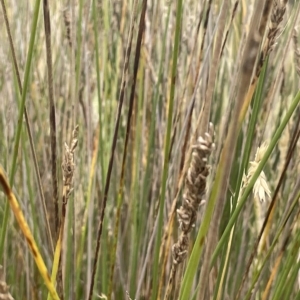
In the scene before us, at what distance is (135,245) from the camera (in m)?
0.79

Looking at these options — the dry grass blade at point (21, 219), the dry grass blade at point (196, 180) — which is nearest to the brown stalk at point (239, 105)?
the dry grass blade at point (196, 180)

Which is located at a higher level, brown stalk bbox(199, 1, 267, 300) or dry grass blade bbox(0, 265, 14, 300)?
brown stalk bbox(199, 1, 267, 300)

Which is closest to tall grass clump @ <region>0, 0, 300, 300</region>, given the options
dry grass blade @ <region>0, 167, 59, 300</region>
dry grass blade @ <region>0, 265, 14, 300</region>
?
dry grass blade @ <region>0, 167, 59, 300</region>

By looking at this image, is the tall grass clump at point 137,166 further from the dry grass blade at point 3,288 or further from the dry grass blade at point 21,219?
the dry grass blade at point 3,288

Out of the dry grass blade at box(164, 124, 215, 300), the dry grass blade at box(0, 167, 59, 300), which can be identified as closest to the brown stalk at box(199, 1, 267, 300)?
the dry grass blade at box(164, 124, 215, 300)

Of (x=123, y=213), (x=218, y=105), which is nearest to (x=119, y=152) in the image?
(x=123, y=213)

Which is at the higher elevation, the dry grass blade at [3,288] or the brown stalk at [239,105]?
the brown stalk at [239,105]

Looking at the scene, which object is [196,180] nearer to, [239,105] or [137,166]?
[239,105]

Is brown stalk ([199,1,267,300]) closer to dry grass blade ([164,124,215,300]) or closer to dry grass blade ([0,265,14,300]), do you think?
dry grass blade ([164,124,215,300])

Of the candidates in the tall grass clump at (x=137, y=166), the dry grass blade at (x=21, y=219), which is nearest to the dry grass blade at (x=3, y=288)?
the dry grass blade at (x=21, y=219)

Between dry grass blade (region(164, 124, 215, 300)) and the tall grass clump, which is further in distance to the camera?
the tall grass clump

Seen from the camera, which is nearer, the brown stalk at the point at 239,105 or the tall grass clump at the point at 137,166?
the brown stalk at the point at 239,105

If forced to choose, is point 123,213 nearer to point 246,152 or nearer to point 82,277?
point 82,277

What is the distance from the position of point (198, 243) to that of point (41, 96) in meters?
0.90
